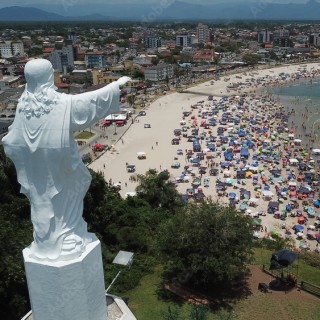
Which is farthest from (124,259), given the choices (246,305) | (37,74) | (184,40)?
(184,40)

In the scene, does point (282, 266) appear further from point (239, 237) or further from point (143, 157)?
point (143, 157)

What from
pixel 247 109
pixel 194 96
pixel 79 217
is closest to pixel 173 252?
pixel 79 217

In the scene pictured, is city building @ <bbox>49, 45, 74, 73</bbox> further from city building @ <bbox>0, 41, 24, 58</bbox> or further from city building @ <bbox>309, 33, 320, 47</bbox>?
city building @ <bbox>309, 33, 320, 47</bbox>

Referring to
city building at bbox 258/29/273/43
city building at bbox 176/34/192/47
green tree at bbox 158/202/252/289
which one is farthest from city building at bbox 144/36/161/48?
green tree at bbox 158/202/252/289

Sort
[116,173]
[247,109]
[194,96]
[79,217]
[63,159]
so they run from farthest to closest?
[194,96] → [247,109] → [116,173] → [79,217] → [63,159]

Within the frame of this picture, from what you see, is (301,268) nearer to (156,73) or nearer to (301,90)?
(301,90)

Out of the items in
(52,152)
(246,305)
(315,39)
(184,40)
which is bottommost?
(246,305)
